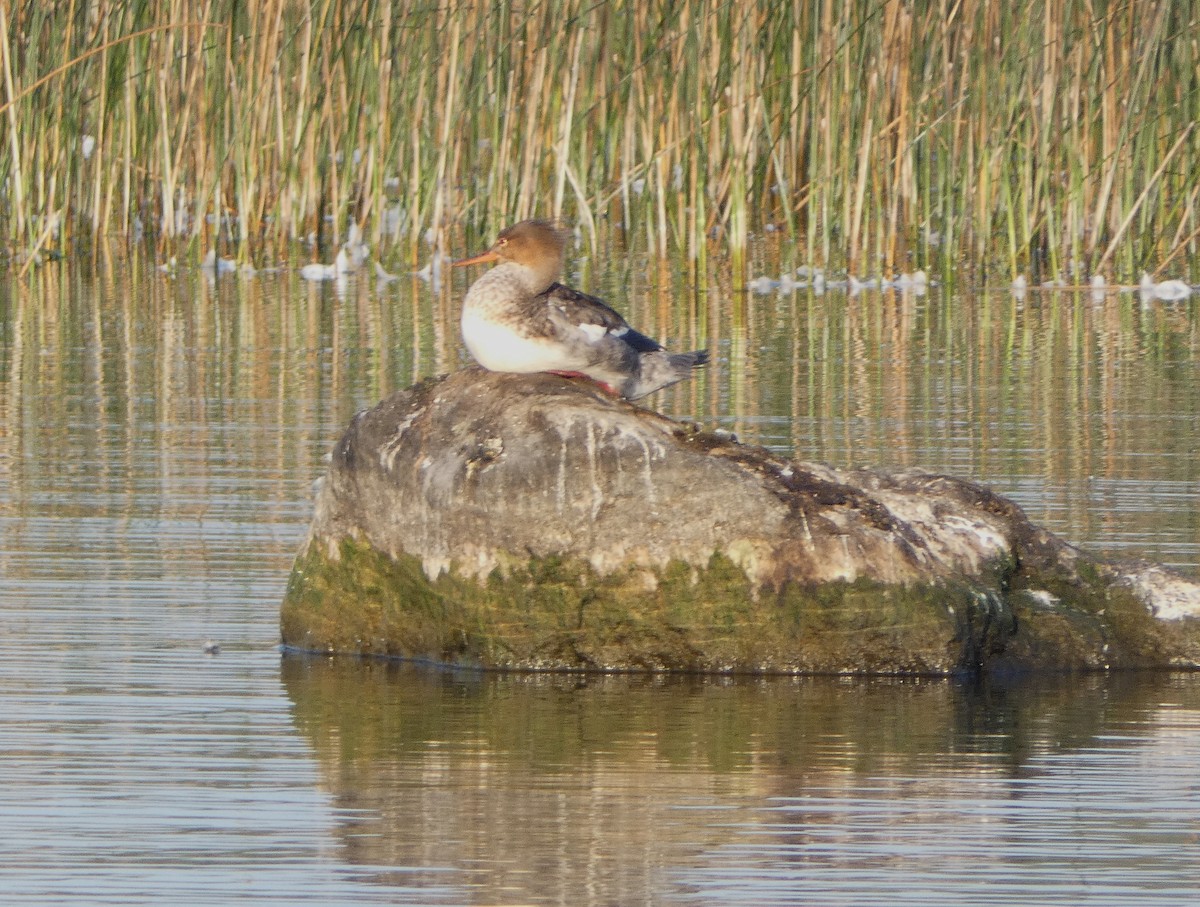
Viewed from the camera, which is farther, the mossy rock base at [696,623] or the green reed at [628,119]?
the green reed at [628,119]

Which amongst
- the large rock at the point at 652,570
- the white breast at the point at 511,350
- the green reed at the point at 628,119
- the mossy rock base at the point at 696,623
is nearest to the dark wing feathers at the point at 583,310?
the white breast at the point at 511,350

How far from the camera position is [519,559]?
244 inches

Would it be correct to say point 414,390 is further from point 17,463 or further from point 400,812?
point 17,463

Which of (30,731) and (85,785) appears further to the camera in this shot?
(30,731)


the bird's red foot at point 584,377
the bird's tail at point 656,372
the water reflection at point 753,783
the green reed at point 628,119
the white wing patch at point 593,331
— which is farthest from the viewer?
the green reed at point 628,119

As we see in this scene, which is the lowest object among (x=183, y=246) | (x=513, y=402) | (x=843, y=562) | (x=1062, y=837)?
(x=1062, y=837)

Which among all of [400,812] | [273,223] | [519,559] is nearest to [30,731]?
[400,812]

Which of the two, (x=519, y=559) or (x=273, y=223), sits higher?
(x=273, y=223)

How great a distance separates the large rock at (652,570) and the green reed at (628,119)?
9270 millimetres

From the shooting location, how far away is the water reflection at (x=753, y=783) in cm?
414

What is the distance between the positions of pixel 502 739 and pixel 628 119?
40.2ft

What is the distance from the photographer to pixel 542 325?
22.0ft

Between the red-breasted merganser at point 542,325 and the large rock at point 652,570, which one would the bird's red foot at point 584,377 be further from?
the large rock at point 652,570

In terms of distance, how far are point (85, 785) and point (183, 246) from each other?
44.8 feet
